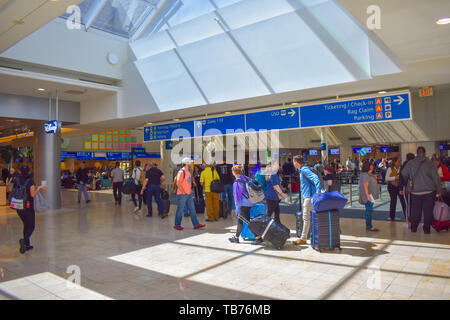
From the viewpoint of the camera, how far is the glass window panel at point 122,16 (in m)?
10.5

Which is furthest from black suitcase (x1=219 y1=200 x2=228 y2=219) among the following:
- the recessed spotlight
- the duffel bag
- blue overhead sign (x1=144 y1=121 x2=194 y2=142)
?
the recessed spotlight

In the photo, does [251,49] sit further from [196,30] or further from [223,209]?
[223,209]

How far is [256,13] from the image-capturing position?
8336mm

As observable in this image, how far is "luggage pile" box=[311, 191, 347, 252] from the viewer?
17.8 ft

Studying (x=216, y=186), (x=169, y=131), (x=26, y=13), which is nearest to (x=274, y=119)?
(x=216, y=186)

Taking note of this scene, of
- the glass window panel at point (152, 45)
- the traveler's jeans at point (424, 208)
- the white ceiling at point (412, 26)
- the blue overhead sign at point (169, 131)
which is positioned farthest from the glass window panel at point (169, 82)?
the traveler's jeans at point (424, 208)

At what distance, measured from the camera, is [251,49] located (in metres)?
8.45

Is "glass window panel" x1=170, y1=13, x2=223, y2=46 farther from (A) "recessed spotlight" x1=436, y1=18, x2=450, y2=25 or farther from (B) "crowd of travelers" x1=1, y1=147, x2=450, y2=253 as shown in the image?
(A) "recessed spotlight" x1=436, y1=18, x2=450, y2=25

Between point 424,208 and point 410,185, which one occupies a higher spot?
point 410,185

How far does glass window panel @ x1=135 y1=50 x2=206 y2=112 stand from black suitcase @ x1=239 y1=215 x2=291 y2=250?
15.7 ft

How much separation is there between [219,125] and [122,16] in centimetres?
499

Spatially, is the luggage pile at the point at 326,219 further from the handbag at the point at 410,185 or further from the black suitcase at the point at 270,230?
the handbag at the point at 410,185

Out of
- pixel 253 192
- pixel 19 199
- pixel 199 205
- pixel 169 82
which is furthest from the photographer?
pixel 199 205
